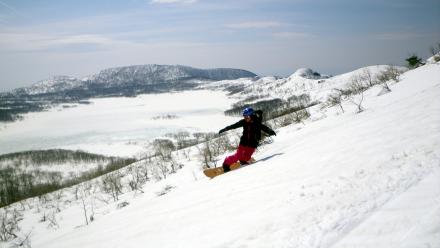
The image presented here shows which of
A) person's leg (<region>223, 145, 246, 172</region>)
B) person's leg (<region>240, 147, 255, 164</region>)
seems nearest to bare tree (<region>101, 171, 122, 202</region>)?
person's leg (<region>223, 145, 246, 172</region>)

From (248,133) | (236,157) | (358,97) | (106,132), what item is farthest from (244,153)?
(106,132)

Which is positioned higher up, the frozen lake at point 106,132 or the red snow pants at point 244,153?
the red snow pants at point 244,153

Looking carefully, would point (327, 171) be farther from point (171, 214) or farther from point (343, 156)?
point (171, 214)

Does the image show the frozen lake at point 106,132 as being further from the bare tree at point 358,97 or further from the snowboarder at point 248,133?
the snowboarder at point 248,133

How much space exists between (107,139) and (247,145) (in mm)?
144920

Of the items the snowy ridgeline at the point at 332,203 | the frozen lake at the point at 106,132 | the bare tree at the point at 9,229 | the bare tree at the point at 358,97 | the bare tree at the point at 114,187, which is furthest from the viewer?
the frozen lake at the point at 106,132

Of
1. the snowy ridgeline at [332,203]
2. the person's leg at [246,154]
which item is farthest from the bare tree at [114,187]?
the snowy ridgeline at [332,203]

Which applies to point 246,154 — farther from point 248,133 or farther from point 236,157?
point 248,133

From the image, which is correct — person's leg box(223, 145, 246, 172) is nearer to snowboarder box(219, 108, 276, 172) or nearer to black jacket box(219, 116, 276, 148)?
snowboarder box(219, 108, 276, 172)

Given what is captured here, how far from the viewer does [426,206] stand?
227cm

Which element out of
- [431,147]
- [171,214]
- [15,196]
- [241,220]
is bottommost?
[15,196]

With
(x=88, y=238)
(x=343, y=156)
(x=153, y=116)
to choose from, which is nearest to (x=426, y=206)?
(x=343, y=156)

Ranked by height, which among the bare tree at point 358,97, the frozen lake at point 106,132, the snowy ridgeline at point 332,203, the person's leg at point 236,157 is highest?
the bare tree at point 358,97

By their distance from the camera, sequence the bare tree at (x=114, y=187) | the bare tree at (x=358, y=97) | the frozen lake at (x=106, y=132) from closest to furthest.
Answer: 1. the bare tree at (x=358, y=97)
2. the bare tree at (x=114, y=187)
3. the frozen lake at (x=106, y=132)
